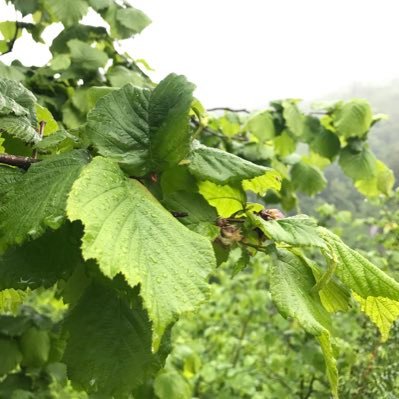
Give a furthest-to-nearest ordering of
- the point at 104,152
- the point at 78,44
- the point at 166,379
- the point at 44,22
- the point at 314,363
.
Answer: the point at 314,363 < the point at 44,22 < the point at 78,44 < the point at 166,379 < the point at 104,152

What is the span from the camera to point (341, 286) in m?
0.59

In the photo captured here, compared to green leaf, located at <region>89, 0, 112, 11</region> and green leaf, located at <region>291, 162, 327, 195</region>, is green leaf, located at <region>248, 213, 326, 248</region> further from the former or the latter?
green leaf, located at <region>291, 162, 327, 195</region>

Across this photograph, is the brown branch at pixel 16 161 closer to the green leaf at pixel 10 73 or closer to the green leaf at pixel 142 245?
the green leaf at pixel 142 245

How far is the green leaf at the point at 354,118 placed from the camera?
4.94 feet

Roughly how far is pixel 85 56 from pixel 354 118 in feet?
2.64

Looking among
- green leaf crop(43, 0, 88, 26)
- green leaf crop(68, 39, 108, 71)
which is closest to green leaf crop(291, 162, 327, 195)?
green leaf crop(68, 39, 108, 71)

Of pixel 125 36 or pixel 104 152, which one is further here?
pixel 125 36

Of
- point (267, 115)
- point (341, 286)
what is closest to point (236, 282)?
point (267, 115)

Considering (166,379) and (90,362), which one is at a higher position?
(90,362)

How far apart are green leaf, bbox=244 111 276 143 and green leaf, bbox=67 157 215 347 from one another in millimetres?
1079

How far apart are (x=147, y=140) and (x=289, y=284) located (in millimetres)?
216

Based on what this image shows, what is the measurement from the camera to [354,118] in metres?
1.51

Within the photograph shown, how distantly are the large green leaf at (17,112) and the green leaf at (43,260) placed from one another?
14 centimetres

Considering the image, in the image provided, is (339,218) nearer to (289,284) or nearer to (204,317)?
(204,317)
